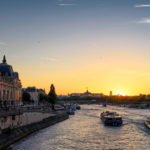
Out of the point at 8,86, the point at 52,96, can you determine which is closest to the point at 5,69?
the point at 8,86

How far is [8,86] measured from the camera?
78500mm

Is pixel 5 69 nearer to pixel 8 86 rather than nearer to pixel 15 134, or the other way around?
pixel 8 86

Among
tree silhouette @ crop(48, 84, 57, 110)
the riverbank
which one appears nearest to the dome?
the riverbank

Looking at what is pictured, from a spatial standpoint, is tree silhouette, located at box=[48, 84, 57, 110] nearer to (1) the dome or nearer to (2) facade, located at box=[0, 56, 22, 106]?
(2) facade, located at box=[0, 56, 22, 106]

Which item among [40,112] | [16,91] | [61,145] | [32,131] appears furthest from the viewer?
[16,91]

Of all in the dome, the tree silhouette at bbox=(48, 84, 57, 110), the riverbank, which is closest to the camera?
the riverbank

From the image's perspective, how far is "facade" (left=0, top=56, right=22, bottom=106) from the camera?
73550 millimetres

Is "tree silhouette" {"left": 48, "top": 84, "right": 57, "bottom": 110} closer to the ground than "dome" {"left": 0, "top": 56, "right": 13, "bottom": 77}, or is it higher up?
closer to the ground

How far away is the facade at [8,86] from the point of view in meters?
73.6

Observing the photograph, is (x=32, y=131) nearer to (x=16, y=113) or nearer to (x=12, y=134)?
(x=16, y=113)

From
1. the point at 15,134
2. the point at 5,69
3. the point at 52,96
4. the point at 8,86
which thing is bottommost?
the point at 15,134

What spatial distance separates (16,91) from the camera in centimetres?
8781

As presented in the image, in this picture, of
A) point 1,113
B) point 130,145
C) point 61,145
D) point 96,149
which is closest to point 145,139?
point 130,145

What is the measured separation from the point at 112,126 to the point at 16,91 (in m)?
32.7
